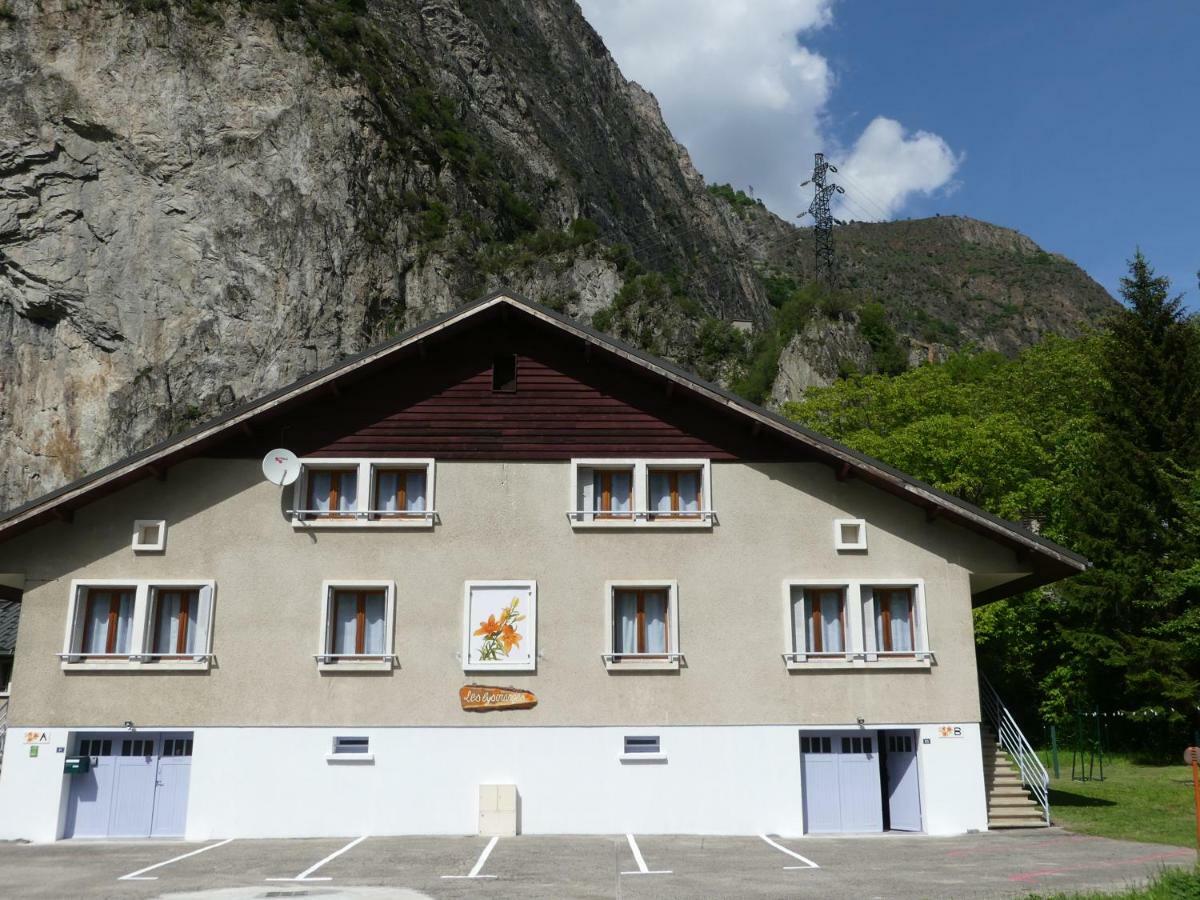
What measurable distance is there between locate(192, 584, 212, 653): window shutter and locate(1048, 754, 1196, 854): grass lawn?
51.7ft

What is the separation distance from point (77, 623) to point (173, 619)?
1668 millimetres

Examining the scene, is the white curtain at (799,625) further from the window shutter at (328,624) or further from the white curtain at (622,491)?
the window shutter at (328,624)

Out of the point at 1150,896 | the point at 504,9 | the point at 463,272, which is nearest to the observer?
the point at 1150,896

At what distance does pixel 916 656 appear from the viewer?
19.6 metres

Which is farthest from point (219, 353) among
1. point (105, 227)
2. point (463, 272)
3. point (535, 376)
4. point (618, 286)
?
point (535, 376)

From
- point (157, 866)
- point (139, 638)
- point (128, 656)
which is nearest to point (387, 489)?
point (139, 638)

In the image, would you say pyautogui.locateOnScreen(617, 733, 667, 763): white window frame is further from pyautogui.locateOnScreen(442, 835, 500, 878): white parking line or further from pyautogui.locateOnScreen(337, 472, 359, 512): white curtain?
pyautogui.locateOnScreen(337, 472, 359, 512): white curtain

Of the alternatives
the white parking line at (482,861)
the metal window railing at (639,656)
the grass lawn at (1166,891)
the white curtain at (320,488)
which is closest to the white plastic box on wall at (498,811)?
the white parking line at (482,861)

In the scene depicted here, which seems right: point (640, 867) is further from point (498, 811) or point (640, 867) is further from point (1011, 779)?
point (1011, 779)

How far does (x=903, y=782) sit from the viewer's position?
64.5 ft

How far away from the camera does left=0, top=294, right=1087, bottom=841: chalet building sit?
18.9 metres

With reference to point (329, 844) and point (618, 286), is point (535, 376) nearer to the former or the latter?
point (329, 844)

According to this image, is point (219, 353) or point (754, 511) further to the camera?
point (219, 353)

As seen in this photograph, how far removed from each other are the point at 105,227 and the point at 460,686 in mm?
55130
